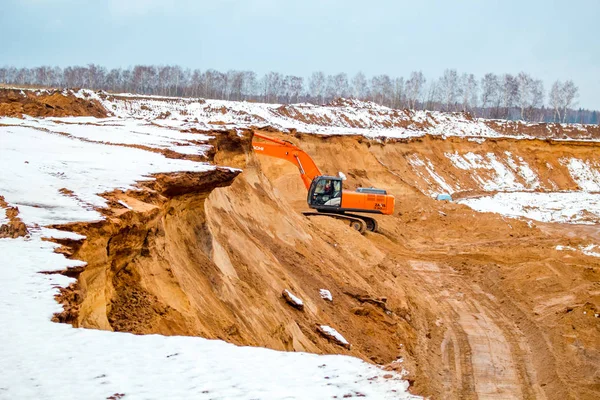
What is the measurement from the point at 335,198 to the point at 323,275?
10205 mm

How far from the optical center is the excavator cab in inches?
990

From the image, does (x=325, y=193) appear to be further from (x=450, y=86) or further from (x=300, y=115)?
(x=450, y=86)

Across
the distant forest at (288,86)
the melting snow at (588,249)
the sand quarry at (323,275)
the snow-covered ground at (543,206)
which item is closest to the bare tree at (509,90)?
the distant forest at (288,86)

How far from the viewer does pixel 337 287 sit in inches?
588

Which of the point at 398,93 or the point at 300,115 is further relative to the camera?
the point at 398,93

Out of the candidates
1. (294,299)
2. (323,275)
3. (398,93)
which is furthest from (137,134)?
(398,93)

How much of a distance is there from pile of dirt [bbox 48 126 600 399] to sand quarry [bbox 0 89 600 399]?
0.14ft

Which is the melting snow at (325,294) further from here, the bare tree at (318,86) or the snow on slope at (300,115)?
the bare tree at (318,86)

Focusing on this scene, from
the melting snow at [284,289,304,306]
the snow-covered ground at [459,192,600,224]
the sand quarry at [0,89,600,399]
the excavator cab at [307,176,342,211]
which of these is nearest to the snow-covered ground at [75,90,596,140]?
the snow-covered ground at [459,192,600,224]

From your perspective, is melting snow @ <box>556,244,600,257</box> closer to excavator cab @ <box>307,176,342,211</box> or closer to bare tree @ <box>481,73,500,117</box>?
excavator cab @ <box>307,176,342,211</box>

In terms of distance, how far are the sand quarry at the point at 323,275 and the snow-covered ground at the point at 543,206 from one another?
2.71 meters

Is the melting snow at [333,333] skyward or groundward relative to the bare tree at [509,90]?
groundward

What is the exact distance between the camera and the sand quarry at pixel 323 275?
7.96 meters

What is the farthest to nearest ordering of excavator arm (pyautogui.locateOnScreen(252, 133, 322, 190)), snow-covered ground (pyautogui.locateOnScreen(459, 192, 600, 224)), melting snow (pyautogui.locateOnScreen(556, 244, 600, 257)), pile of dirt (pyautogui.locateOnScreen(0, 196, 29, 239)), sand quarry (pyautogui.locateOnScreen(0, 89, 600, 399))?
1. snow-covered ground (pyautogui.locateOnScreen(459, 192, 600, 224))
2. excavator arm (pyautogui.locateOnScreen(252, 133, 322, 190))
3. melting snow (pyautogui.locateOnScreen(556, 244, 600, 257))
4. sand quarry (pyautogui.locateOnScreen(0, 89, 600, 399))
5. pile of dirt (pyautogui.locateOnScreen(0, 196, 29, 239))
